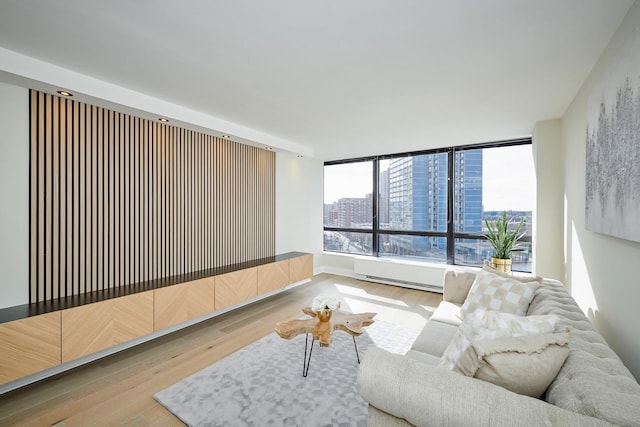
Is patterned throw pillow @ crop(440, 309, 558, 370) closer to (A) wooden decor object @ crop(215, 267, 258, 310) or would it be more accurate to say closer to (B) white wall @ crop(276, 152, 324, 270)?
(A) wooden decor object @ crop(215, 267, 258, 310)

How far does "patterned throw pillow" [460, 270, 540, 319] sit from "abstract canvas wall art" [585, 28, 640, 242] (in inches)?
25.4

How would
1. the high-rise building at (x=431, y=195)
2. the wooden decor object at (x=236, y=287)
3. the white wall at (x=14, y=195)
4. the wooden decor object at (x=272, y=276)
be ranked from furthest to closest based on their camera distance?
the high-rise building at (x=431, y=195) → the wooden decor object at (x=272, y=276) → the wooden decor object at (x=236, y=287) → the white wall at (x=14, y=195)

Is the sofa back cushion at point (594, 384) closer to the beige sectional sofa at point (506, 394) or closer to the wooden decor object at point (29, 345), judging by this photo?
the beige sectional sofa at point (506, 394)

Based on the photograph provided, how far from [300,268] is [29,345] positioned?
3.37 m

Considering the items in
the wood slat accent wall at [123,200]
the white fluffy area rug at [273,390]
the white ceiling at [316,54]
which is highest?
the white ceiling at [316,54]

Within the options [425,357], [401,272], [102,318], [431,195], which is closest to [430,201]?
[431,195]

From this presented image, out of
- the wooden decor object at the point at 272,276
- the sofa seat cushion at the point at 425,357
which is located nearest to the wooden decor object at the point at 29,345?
the wooden decor object at the point at 272,276

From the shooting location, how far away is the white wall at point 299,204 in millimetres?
5270

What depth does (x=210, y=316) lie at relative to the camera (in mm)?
3771

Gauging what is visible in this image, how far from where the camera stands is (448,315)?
2580 millimetres

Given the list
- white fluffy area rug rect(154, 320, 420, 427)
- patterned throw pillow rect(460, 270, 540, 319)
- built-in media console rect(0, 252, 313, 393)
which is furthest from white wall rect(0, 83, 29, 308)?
patterned throw pillow rect(460, 270, 540, 319)

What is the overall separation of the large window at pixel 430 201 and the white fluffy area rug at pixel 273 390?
2.68m

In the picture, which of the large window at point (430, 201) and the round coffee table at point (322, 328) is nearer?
the round coffee table at point (322, 328)

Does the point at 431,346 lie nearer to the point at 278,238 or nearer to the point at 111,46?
the point at 111,46
